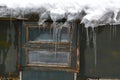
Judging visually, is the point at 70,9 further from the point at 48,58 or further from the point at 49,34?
the point at 48,58

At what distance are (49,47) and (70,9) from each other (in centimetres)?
66

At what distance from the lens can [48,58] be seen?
19.9 feet

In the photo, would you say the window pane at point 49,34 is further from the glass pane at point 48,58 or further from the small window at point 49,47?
the glass pane at point 48,58

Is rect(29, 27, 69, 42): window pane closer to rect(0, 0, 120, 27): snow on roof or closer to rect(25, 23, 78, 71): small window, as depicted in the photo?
rect(25, 23, 78, 71): small window

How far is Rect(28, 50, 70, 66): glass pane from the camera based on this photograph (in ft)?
19.8

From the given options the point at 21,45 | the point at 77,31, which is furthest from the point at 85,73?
the point at 21,45

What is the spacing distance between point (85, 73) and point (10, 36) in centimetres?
122

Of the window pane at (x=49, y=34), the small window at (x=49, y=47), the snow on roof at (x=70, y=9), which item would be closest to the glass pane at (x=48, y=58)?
the small window at (x=49, y=47)

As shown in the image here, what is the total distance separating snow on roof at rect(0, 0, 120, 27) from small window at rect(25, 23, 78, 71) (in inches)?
9.0

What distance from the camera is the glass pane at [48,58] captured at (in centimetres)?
604

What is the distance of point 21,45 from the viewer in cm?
610

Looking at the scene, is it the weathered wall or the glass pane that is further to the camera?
the weathered wall

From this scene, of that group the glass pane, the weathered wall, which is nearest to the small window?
the glass pane

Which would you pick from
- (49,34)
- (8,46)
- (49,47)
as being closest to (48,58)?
(49,47)
